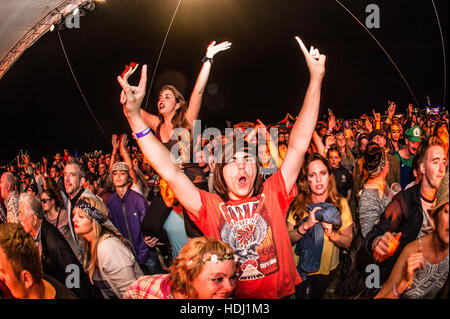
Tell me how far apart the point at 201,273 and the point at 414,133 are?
1.96 m

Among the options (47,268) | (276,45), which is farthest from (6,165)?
(276,45)

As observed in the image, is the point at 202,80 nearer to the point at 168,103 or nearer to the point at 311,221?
the point at 168,103

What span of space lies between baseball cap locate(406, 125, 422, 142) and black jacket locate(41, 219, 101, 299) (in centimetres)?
267

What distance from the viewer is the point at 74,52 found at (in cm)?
437

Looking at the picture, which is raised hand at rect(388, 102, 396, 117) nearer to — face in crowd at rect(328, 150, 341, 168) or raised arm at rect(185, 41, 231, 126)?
face in crowd at rect(328, 150, 341, 168)

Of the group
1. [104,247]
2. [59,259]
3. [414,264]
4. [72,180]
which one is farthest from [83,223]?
[414,264]

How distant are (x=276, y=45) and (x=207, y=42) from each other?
2.14 ft

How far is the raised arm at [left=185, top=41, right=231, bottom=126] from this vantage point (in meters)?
3.29

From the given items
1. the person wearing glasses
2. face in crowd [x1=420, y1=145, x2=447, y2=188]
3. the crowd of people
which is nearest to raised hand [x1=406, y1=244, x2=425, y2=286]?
the crowd of people

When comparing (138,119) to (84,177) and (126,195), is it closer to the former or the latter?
(126,195)

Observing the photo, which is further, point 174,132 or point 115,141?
point 115,141

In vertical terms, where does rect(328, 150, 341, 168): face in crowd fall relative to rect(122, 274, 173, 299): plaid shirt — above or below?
above

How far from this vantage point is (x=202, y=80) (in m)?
3.31
